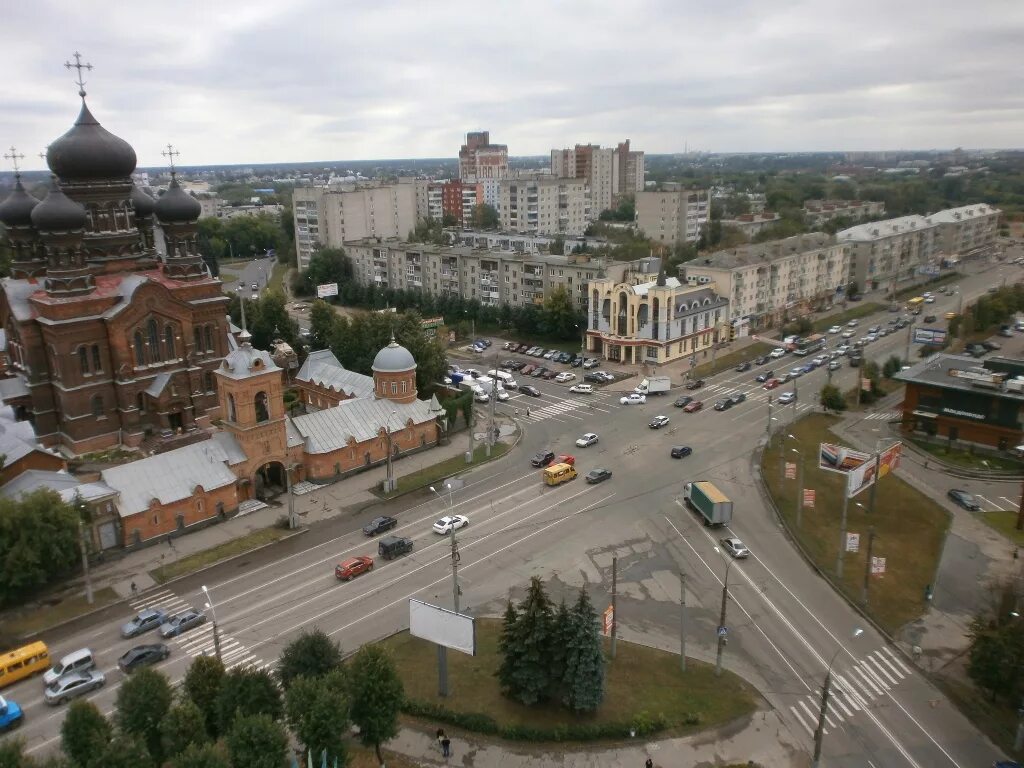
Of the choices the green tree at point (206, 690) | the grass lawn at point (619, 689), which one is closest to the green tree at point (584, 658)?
the grass lawn at point (619, 689)

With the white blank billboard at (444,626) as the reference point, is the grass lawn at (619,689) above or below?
below

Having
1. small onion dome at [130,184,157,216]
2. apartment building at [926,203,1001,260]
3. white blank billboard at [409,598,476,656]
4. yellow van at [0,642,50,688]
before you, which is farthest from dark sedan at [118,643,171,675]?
apartment building at [926,203,1001,260]

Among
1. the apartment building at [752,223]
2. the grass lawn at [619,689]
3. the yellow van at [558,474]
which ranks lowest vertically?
the grass lawn at [619,689]

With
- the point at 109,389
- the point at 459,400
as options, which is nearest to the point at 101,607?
the point at 109,389

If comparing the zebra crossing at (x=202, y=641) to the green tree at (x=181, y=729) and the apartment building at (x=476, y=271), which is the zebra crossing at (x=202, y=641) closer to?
the green tree at (x=181, y=729)

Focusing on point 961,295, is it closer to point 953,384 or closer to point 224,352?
point 953,384

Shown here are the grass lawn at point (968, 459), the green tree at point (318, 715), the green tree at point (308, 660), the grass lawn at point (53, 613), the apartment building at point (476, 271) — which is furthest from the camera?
the apartment building at point (476, 271)
